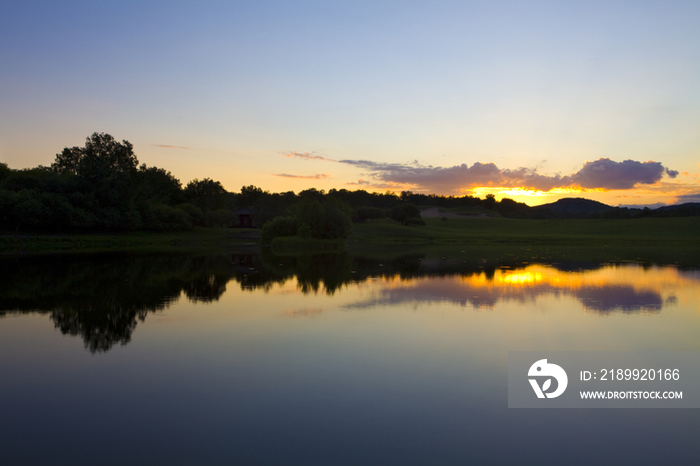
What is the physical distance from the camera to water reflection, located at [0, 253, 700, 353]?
1323 cm

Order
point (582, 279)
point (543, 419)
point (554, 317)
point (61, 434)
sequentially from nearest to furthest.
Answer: point (61, 434) → point (543, 419) → point (554, 317) → point (582, 279)

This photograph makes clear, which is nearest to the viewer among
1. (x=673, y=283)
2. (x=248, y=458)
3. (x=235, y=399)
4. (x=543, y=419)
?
(x=248, y=458)

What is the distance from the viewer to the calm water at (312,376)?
208 inches

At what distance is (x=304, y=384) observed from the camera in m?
7.26

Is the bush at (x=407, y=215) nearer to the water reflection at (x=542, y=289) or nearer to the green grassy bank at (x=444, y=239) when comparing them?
the green grassy bank at (x=444, y=239)

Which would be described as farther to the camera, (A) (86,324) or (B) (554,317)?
(B) (554,317)

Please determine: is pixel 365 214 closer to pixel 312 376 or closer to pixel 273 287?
pixel 273 287

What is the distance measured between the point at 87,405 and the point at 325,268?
832 inches

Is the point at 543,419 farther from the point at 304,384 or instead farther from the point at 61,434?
the point at 61,434

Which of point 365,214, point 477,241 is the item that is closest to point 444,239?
point 477,241

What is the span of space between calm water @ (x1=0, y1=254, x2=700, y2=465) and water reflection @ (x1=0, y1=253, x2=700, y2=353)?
15 centimetres

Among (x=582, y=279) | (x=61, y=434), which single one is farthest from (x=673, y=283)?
(x=61, y=434)

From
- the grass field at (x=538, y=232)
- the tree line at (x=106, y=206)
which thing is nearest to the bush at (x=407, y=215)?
the grass field at (x=538, y=232)

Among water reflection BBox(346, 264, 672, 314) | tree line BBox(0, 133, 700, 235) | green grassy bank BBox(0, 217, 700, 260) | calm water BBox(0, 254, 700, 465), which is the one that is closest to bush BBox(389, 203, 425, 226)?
green grassy bank BBox(0, 217, 700, 260)
